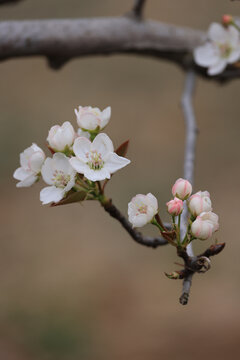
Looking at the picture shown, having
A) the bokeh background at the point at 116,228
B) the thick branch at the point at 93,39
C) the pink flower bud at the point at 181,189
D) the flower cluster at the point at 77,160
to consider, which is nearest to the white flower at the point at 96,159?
the flower cluster at the point at 77,160

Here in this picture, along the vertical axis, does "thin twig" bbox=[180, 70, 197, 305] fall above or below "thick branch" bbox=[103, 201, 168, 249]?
above

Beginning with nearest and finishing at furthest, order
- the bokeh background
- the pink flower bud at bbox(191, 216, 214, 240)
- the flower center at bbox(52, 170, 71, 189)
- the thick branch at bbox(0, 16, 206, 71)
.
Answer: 1. the pink flower bud at bbox(191, 216, 214, 240)
2. the flower center at bbox(52, 170, 71, 189)
3. the thick branch at bbox(0, 16, 206, 71)
4. the bokeh background

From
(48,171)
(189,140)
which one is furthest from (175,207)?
(189,140)

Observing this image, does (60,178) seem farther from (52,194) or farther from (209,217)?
(209,217)

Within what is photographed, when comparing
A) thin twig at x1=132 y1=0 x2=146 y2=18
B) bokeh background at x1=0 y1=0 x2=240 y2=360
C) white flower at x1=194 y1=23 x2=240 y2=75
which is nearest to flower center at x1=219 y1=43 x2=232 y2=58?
white flower at x1=194 y1=23 x2=240 y2=75

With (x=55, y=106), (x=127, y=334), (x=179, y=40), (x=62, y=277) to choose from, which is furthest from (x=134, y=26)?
(x=55, y=106)

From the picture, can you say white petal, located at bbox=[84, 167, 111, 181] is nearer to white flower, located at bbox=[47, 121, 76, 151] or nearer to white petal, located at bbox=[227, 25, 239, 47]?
white flower, located at bbox=[47, 121, 76, 151]
